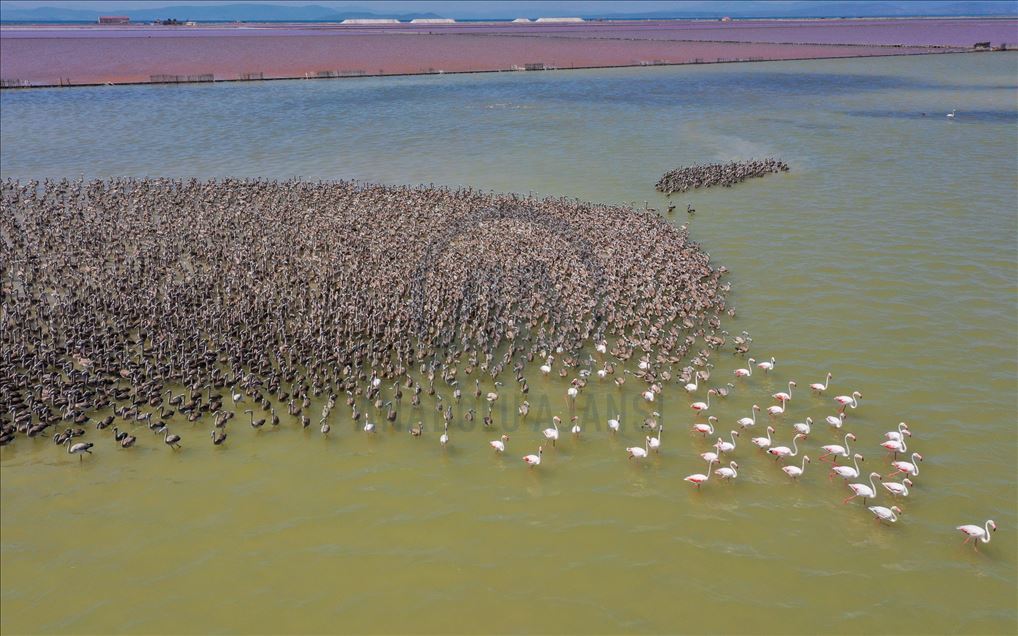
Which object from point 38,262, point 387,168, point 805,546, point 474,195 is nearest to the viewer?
point 805,546

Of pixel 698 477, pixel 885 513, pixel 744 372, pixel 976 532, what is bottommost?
pixel 976 532

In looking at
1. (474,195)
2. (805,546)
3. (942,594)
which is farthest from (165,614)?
(474,195)

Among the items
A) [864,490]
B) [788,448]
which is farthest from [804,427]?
[864,490]

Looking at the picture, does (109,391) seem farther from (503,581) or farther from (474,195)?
(474,195)

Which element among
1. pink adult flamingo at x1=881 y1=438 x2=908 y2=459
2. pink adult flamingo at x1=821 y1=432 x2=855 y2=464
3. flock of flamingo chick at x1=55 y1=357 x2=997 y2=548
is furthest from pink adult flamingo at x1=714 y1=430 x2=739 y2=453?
pink adult flamingo at x1=881 y1=438 x2=908 y2=459

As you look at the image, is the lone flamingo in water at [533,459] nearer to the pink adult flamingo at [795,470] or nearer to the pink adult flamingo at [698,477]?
the pink adult flamingo at [698,477]

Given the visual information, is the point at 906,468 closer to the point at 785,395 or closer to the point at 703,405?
the point at 785,395
